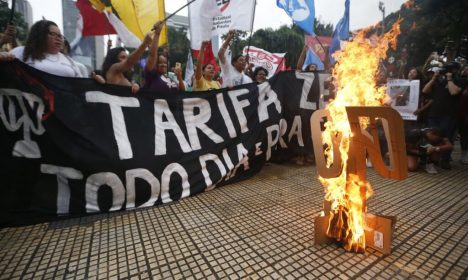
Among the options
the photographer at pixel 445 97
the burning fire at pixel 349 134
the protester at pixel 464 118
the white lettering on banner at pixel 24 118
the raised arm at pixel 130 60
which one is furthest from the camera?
the protester at pixel 464 118

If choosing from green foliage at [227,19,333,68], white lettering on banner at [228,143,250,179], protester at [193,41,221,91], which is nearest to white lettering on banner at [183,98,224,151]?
white lettering on banner at [228,143,250,179]

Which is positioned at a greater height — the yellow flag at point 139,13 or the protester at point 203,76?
the yellow flag at point 139,13

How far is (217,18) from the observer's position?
18.9 feet

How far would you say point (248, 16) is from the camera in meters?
5.57

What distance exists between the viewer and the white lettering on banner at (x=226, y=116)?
4.68 m

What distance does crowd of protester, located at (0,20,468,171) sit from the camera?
11.2ft

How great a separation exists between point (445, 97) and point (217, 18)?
5.02 m

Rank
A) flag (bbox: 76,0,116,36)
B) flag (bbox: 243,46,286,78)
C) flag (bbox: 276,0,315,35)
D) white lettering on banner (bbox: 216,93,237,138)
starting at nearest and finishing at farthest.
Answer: flag (bbox: 76,0,116,36)
white lettering on banner (bbox: 216,93,237,138)
flag (bbox: 276,0,315,35)
flag (bbox: 243,46,286,78)

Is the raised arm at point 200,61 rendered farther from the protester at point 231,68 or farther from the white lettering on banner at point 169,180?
the white lettering on banner at point 169,180

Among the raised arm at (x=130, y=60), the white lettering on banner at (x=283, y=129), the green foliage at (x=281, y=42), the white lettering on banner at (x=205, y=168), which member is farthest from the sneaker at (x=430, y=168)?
the green foliage at (x=281, y=42)

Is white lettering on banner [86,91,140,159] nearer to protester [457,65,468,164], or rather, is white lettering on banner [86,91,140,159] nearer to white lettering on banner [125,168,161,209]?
white lettering on banner [125,168,161,209]

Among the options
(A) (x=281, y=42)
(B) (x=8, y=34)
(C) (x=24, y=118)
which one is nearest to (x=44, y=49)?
(B) (x=8, y=34)

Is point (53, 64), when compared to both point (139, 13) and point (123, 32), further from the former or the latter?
point (139, 13)

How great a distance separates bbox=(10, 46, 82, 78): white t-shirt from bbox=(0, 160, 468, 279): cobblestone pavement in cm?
182
